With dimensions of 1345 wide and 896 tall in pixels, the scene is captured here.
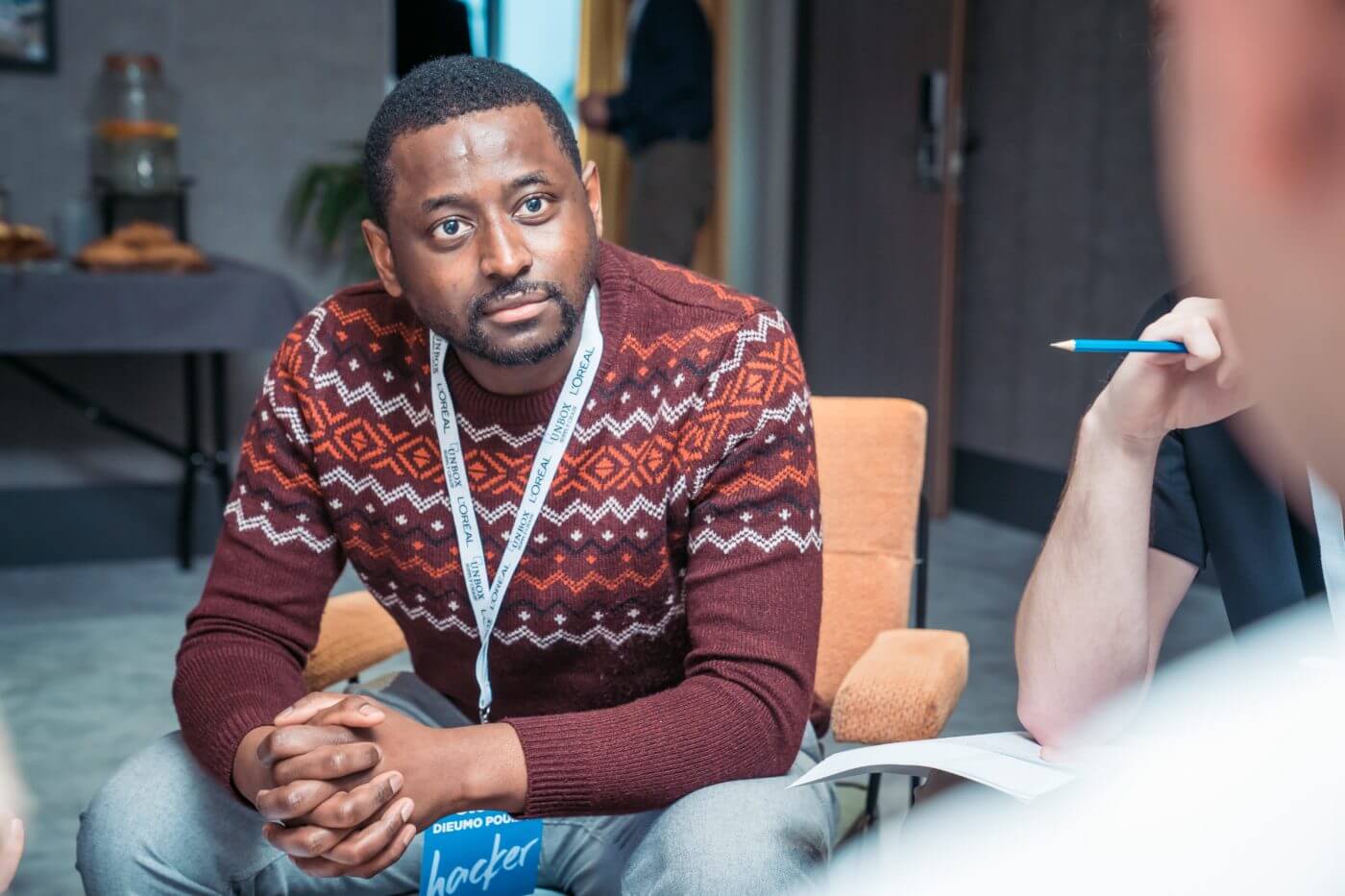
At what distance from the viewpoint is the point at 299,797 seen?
1.10 metres

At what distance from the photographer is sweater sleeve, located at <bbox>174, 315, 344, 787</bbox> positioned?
1.37m

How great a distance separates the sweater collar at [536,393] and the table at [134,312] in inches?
99.6

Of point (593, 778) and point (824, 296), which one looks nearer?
point (593, 778)

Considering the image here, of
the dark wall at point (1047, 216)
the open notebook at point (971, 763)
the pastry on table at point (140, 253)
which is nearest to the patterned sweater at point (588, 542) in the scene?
the open notebook at point (971, 763)

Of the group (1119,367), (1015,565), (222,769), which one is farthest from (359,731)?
(1015,565)

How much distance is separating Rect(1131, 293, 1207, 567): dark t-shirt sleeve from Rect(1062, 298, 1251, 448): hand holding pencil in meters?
0.17

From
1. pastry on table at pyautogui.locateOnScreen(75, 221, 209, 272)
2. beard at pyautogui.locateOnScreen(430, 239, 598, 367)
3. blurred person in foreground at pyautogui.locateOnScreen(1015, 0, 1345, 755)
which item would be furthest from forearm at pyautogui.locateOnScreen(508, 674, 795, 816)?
pastry on table at pyautogui.locateOnScreen(75, 221, 209, 272)

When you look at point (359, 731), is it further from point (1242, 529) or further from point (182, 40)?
point (182, 40)

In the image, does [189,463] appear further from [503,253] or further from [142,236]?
[503,253]

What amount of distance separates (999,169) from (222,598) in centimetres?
400

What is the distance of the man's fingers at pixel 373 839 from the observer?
3.59ft

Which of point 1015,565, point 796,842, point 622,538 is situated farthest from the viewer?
point 1015,565

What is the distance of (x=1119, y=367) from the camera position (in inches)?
42.1

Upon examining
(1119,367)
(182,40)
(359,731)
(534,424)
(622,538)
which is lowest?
(359,731)
